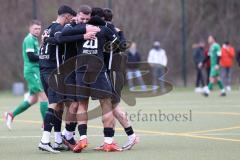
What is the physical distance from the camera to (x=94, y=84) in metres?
12.1

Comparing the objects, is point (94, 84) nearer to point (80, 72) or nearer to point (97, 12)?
point (80, 72)

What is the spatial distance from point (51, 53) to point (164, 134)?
3.27 meters

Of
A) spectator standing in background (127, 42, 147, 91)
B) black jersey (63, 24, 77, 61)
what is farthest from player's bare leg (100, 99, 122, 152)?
spectator standing in background (127, 42, 147, 91)

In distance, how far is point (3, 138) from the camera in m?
14.3

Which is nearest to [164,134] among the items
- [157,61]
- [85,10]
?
[85,10]

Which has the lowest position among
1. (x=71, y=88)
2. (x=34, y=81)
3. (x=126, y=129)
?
(x=126, y=129)

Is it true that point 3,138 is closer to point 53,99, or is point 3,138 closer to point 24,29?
point 53,99

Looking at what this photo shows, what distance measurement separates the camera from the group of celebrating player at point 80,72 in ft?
39.3

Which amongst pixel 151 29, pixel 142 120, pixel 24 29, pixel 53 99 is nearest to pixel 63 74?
pixel 53 99

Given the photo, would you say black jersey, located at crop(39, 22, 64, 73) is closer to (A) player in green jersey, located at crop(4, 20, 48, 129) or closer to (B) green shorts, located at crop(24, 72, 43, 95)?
(A) player in green jersey, located at crop(4, 20, 48, 129)

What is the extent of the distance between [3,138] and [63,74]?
94.3 inches

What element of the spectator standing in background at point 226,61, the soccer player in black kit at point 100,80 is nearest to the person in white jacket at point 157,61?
the spectator standing in background at point 226,61

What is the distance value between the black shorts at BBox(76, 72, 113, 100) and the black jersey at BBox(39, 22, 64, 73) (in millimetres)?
495

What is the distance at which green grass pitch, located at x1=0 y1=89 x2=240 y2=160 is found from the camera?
11.7 metres
